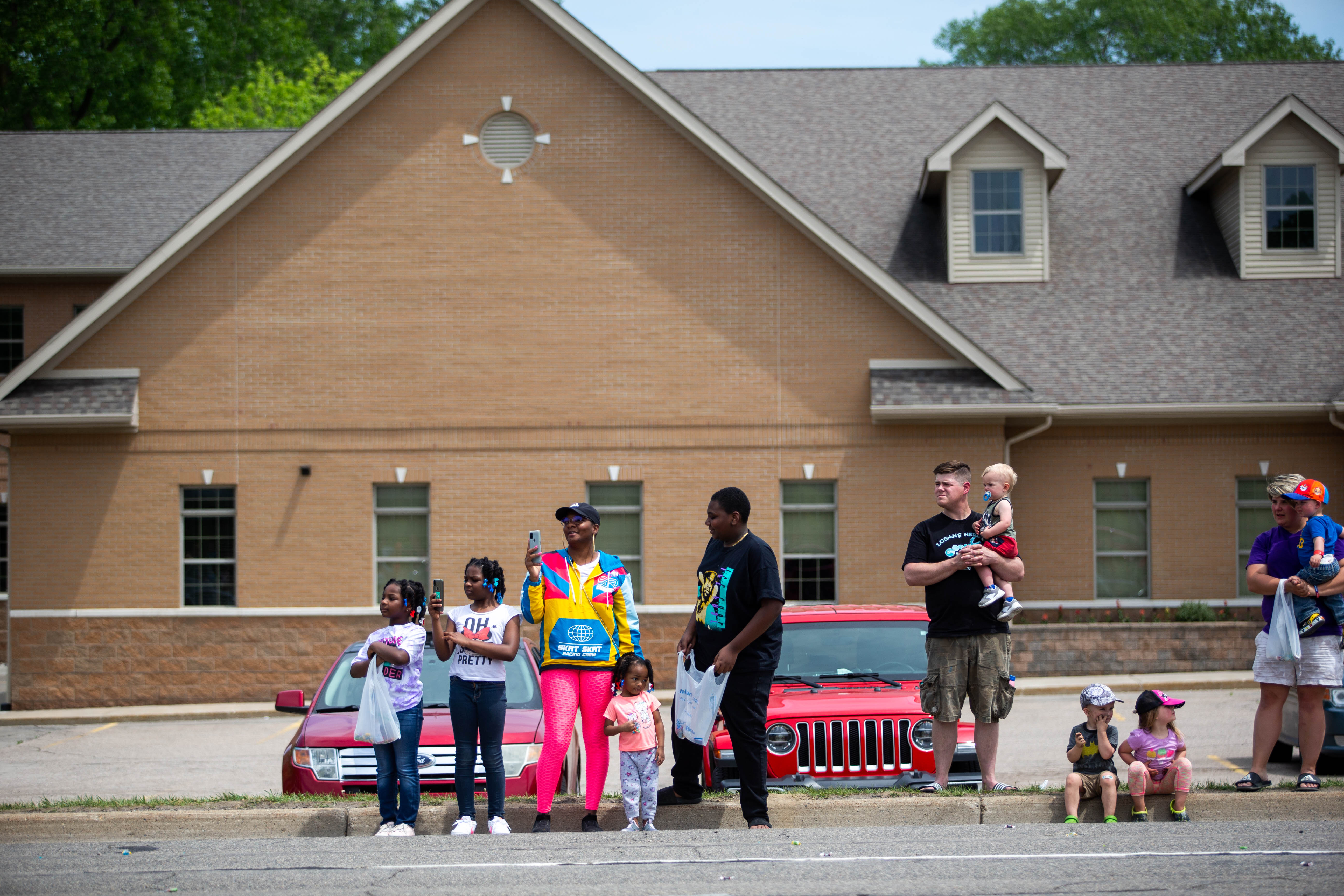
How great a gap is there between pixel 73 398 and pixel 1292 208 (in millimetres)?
18414

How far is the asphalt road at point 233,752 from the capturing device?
11234mm

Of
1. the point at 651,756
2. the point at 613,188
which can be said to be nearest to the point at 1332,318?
the point at 613,188

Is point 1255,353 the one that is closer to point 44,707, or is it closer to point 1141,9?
point 44,707

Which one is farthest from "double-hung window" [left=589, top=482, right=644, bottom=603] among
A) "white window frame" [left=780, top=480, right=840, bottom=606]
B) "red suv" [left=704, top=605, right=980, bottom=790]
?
"red suv" [left=704, top=605, right=980, bottom=790]

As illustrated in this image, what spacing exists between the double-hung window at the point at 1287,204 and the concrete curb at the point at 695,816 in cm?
1456

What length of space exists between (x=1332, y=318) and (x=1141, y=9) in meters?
31.8

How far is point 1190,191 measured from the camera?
20.9 m

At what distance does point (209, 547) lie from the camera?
58.1ft

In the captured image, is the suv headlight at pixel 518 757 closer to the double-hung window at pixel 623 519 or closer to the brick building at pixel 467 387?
the brick building at pixel 467 387

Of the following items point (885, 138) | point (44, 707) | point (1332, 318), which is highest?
point (885, 138)

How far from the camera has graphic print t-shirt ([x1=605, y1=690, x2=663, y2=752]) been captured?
723 cm

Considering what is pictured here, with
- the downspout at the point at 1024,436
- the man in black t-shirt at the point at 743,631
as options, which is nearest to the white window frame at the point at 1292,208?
the downspout at the point at 1024,436

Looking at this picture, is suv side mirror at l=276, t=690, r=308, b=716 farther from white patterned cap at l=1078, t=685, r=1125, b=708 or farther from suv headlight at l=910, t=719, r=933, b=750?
white patterned cap at l=1078, t=685, r=1125, b=708

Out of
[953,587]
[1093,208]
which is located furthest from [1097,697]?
[1093,208]
